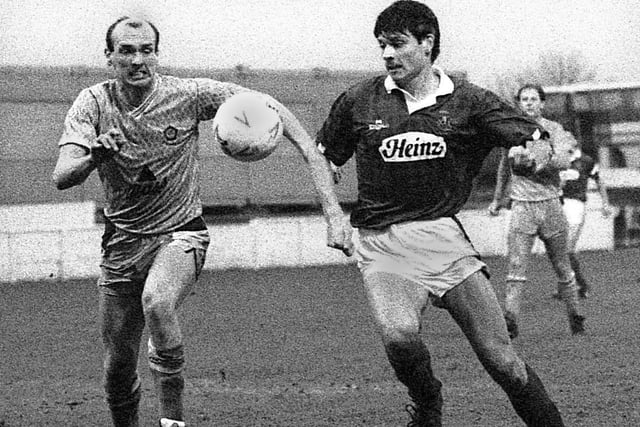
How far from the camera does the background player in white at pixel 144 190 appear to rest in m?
7.83

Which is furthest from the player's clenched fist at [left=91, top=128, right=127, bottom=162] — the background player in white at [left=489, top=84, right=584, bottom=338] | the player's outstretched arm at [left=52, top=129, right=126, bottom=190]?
the background player in white at [left=489, top=84, right=584, bottom=338]

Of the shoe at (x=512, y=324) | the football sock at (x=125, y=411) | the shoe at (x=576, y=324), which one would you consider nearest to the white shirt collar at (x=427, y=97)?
the football sock at (x=125, y=411)

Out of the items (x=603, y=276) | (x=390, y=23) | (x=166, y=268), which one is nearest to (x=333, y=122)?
(x=390, y=23)

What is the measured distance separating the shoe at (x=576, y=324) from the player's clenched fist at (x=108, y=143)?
7.21m

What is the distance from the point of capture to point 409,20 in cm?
761

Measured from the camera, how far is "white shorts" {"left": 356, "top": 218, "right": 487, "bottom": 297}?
754 cm

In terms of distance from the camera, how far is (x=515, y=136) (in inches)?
295

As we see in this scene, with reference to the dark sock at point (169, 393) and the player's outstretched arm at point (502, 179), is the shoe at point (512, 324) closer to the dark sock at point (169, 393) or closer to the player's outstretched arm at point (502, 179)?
the player's outstretched arm at point (502, 179)

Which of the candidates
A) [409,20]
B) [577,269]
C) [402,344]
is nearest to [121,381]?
[402,344]

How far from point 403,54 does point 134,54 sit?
151cm

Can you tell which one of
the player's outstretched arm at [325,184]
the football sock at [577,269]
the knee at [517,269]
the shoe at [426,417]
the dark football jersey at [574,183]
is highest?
the player's outstretched arm at [325,184]

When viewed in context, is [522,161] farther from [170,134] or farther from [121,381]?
[121,381]

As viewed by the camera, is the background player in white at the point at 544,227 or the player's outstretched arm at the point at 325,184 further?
the background player in white at the point at 544,227

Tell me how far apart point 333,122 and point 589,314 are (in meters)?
9.10
